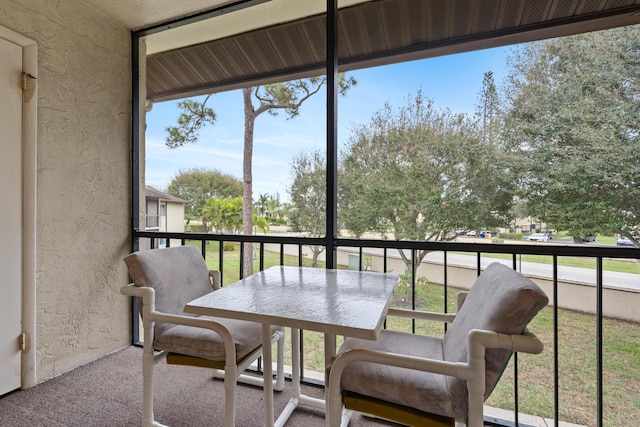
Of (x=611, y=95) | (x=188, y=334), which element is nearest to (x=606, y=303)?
(x=611, y=95)

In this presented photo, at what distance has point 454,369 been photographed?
31.7 inches

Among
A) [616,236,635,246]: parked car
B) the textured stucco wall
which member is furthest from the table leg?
[616,236,635,246]: parked car

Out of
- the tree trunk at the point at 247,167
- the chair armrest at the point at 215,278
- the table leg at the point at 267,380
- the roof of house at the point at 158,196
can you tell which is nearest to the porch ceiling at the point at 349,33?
the roof of house at the point at 158,196

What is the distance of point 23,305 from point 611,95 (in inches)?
186

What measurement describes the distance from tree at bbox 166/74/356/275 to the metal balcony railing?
98 cm

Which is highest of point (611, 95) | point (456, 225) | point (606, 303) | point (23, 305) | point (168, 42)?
point (168, 42)

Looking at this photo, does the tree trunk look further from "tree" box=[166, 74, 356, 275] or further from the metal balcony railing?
the metal balcony railing

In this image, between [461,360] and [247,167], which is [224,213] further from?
[461,360]

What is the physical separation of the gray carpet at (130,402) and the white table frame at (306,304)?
0.21m

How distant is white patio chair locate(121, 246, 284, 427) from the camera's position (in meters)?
1.14

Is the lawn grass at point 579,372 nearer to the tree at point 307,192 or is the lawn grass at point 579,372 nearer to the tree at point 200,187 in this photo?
the tree at point 307,192

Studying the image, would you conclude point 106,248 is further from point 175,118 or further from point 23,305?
point 175,118

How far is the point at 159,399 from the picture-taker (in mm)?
1675

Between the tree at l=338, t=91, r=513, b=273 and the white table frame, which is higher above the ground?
the tree at l=338, t=91, r=513, b=273
